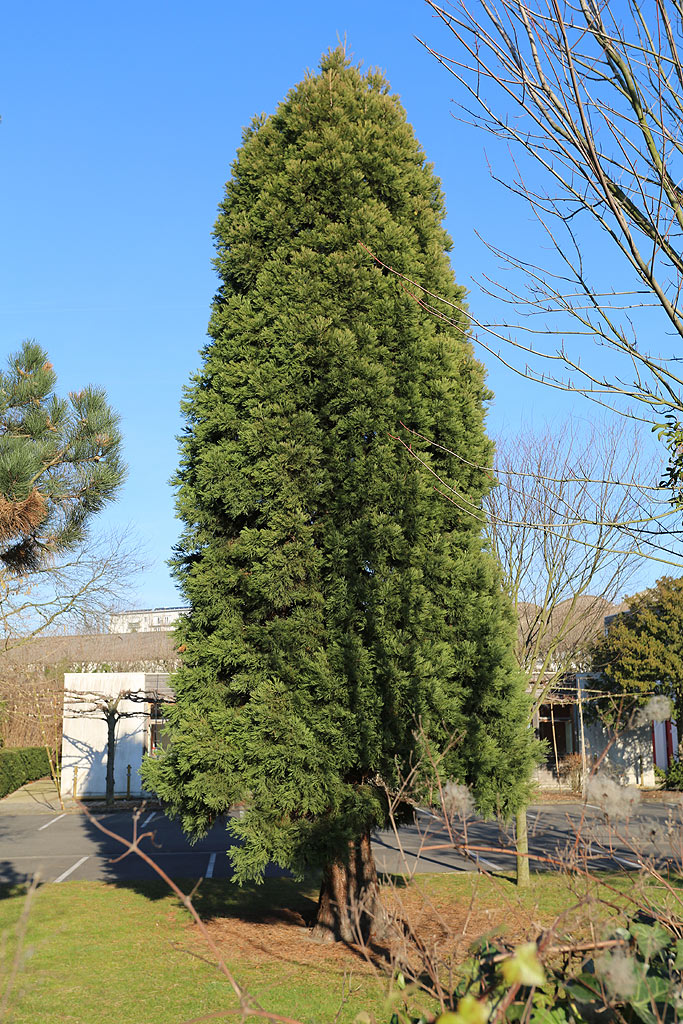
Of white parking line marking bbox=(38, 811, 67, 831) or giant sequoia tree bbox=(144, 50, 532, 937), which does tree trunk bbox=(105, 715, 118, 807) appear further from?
giant sequoia tree bbox=(144, 50, 532, 937)

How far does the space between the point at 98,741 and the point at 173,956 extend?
17.7m

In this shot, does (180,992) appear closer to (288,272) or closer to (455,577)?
(455,577)

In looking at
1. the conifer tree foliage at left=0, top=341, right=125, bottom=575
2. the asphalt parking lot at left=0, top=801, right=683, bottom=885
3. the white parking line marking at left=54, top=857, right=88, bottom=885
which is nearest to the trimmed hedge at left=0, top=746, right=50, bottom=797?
the asphalt parking lot at left=0, top=801, right=683, bottom=885

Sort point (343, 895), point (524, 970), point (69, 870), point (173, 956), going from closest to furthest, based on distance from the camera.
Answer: point (524, 970) < point (173, 956) < point (343, 895) < point (69, 870)

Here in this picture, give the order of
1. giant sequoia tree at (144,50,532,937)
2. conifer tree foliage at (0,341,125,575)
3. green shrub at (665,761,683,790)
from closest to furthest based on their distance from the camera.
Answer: giant sequoia tree at (144,50,532,937) → conifer tree foliage at (0,341,125,575) → green shrub at (665,761,683,790)

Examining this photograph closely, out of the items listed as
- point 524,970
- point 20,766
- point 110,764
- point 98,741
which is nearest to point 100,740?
point 98,741

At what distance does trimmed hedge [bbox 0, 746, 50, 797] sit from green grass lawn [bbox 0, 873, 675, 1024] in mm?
13725

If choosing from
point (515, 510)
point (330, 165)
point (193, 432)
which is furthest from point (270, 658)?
point (515, 510)

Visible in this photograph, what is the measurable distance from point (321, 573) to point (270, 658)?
0.94 m

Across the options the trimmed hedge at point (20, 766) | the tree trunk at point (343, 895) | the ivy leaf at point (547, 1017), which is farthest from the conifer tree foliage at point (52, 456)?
the trimmed hedge at point (20, 766)

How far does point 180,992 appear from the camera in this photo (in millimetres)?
6398

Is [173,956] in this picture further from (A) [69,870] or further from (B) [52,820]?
(B) [52,820]

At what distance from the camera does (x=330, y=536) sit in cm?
751

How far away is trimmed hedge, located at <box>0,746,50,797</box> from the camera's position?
75.2ft
